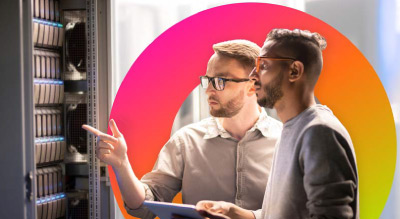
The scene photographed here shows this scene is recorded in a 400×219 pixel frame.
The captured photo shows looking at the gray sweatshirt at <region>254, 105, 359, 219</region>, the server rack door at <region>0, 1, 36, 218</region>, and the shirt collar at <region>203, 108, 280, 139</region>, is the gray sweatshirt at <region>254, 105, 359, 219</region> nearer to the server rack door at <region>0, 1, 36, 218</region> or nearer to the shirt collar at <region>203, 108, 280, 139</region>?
the shirt collar at <region>203, 108, 280, 139</region>

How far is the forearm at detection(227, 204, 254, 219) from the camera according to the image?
3162mm

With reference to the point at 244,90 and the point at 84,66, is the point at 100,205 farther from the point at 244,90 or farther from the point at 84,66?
the point at 244,90

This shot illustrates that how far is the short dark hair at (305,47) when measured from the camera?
2.87 metres

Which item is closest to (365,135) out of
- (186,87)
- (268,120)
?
Answer: (268,120)

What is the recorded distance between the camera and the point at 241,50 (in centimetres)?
334

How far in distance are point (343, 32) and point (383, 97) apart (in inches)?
21.7

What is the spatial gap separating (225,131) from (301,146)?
802 millimetres

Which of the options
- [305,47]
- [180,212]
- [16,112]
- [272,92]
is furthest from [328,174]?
[16,112]

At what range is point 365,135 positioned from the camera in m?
3.36

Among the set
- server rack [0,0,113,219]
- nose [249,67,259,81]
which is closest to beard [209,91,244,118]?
nose [249,67,259,81]

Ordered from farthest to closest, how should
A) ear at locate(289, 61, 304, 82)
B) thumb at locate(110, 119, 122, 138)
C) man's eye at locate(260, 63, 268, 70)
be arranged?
thumb at locate(110, 119, 122, 138), man's eye at locate(260, 63, 268, 70), ear at locate(289, 61, 304, 82)

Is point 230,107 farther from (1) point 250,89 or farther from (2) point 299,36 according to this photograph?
(2) point 299,36

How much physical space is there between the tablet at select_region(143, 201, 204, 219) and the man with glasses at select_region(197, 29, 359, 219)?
0.27ft

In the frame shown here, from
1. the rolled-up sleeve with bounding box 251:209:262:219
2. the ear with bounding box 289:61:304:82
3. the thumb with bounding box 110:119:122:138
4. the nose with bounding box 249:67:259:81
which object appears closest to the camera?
the ear with bounding box 289:61:304:82
